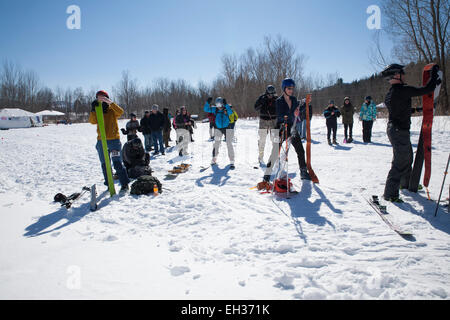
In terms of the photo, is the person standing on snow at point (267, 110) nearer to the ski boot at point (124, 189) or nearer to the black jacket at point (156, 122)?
the ski boot at point (124, 189)

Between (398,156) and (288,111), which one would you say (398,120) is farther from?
(288,111)

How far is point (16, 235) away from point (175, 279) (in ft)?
8.45

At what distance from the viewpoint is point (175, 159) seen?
29.1 feet

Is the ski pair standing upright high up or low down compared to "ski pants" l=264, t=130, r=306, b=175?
up

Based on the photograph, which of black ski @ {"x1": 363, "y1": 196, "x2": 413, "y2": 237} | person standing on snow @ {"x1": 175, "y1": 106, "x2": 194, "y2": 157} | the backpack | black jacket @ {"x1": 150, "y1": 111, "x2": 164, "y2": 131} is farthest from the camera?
person standing on snow @ {"x1": 175, "y1": 106, "x2": 194, "y2": 157}

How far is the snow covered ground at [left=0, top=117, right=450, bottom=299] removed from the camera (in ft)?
6.84

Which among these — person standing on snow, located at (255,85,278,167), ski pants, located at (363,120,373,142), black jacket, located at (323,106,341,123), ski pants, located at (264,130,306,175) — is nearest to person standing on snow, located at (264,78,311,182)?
ski pants, located at (264,130,306,175)

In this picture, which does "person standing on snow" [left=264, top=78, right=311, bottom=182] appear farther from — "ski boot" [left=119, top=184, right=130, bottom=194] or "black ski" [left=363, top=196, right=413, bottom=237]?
"ski boot" [left=119, top=184, right=130, bottom=194]

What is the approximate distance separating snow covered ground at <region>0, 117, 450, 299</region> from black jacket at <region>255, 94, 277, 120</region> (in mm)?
2284

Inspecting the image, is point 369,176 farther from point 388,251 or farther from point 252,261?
point 252,261

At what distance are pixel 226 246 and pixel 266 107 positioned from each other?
15.0 ft

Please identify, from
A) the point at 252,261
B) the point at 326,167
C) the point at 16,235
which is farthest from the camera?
the point at 326,167
